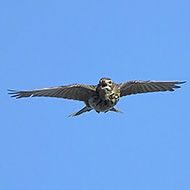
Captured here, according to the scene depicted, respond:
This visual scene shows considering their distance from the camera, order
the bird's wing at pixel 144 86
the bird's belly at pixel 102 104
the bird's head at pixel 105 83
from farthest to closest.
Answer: the bird's wing at pixel 144 86, the bird's belly at pixel 102 104, the bird's head at pixel 105 83

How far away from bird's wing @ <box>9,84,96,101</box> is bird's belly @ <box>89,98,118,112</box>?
1.53 ft

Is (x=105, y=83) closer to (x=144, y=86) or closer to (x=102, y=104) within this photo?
(x=102, y=104)

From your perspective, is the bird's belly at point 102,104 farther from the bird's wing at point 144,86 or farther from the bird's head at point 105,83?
the bird's wing at point 144,86

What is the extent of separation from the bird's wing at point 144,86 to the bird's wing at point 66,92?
4.43 ft

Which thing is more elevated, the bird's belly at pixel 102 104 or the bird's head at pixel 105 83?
the bird's head at pixel 105 83

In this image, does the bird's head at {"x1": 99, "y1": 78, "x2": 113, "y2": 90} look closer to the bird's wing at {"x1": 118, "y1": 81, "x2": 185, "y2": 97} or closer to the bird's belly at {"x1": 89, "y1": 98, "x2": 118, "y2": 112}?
the bird's belly at {"x1": 89, "y1": 98, "x2": 118, "y2": 112}

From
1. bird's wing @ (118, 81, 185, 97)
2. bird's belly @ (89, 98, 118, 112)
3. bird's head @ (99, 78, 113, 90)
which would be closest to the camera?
bird's head @ (99, 78, 113, 90)

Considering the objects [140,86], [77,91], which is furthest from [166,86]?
[77,91]

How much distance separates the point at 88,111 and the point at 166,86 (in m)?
3.39

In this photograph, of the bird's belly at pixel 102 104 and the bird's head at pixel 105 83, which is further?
the bird's belly at pixel 102 104

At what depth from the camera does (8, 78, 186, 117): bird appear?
38219 mm

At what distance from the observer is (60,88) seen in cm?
3847

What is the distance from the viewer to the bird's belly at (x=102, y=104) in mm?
38344

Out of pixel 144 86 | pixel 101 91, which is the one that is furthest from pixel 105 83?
pixel 144 86
